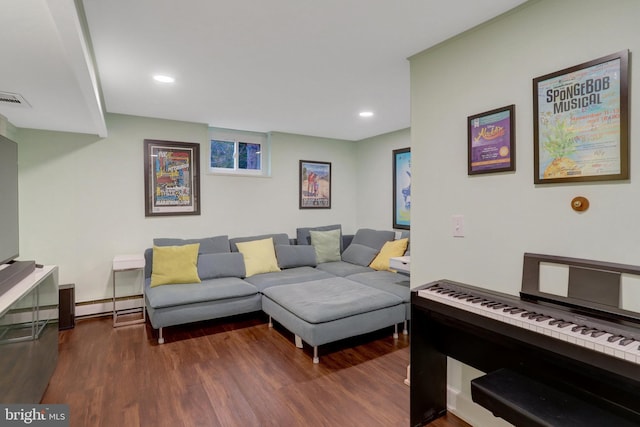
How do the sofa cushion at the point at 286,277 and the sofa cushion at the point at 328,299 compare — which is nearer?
the sofa cushion at the point at 328,299

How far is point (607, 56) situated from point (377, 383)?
237 cm

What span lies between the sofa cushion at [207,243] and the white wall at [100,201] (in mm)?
267

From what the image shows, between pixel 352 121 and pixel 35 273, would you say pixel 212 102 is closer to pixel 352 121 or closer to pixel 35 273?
pixel 352 121

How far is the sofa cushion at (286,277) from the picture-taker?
13.0 feet

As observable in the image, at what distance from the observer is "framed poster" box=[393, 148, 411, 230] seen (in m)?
4.84

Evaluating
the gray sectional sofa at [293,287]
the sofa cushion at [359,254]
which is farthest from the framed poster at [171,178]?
the sofa cushion at [359,254]

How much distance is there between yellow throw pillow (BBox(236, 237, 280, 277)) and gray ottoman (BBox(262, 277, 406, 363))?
2.39 feet

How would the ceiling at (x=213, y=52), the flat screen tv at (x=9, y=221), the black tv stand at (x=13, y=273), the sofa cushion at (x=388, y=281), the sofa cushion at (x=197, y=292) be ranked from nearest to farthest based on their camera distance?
the ceiling at (x=213, y=52) → the black tv stand at (x=13, y=273) → the flat screen tv at (x=9, y=221) → the sofa cushion at (x=197, y=292) → the sofa cushion at (x=388, y=281)

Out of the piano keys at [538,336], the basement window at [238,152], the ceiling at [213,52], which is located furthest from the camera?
the basement window at [238,152]

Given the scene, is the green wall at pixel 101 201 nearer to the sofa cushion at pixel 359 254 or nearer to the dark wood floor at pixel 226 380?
the dark wood floor at pixel 226 380

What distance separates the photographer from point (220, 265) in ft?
13.4

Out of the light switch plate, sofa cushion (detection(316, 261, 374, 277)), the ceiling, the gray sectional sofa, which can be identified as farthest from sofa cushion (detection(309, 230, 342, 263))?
the light switch plate

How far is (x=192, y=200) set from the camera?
4410mm

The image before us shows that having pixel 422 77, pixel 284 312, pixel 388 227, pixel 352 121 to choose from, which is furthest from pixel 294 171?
pixel 422 77
